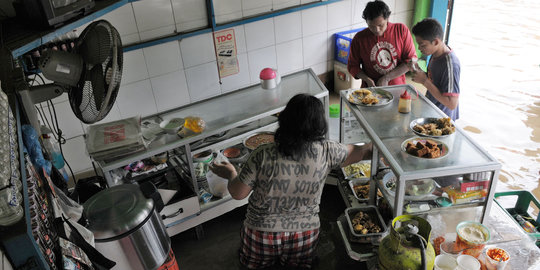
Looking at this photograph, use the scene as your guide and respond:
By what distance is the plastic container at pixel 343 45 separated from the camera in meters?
5.17

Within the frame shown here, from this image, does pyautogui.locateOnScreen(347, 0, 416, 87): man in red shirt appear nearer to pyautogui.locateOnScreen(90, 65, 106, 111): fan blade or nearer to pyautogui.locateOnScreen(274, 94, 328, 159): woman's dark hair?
pyautogui.locateOnScreen(274, 94, 328, 159): woman's dark hair

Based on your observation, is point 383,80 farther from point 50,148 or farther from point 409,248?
point 50,148

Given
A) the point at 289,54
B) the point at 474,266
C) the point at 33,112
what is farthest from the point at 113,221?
the point at 289,54

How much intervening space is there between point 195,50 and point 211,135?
1.66 meters

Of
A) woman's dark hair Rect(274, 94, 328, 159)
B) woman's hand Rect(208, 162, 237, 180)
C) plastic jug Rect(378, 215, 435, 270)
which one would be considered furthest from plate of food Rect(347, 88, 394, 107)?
woman's hand Rect(208, 162, 237, 180)

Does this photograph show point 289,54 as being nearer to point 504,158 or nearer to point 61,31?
point 504,158

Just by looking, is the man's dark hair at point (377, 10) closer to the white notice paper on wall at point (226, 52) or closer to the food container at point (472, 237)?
the white notice paper on wall at point (226, 52)

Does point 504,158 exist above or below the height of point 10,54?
below

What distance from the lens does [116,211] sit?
207 centimetres

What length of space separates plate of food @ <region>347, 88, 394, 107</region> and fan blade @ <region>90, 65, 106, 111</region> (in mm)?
1788

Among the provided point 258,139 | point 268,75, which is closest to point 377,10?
point 268,75

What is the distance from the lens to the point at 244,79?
16.0 ft

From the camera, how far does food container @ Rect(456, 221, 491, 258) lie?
2.05 m

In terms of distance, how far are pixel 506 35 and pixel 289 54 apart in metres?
5.58
